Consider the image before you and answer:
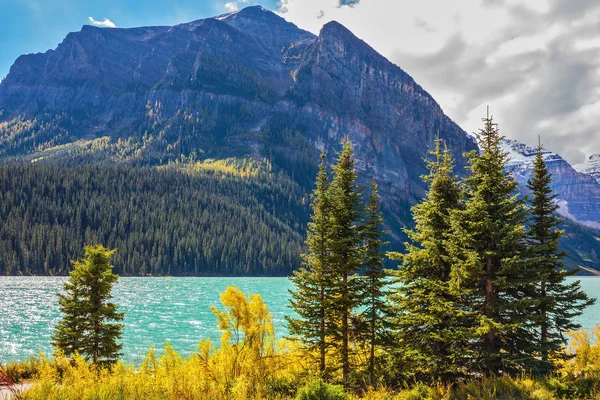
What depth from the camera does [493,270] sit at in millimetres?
18125

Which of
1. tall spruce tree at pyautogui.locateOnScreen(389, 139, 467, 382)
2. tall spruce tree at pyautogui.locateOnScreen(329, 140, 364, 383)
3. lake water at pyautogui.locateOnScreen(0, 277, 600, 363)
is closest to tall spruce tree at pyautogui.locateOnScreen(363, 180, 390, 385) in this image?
tall spruce tree at pyautogui.locateOnScreen(329, 140, 364, 383)

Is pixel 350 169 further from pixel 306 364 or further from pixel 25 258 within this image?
pixel 25 258

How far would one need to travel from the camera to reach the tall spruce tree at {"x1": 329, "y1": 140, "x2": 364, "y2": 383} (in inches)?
774

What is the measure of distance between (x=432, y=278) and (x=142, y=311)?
5973cm

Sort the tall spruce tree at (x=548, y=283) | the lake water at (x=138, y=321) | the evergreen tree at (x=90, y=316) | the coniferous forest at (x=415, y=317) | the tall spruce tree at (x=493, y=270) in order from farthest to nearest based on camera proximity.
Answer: the lake water at (x=138, y=321) → the evergreen tree at (x=90, y=316) → the tall spruce tree at (x=548, y=283) → the tall spruce tree at (x=493, y=270) → the coniferous forest at (x=415, y=317)

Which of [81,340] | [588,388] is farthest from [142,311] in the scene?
[588,388]

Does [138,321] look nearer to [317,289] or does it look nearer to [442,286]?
[317,289]

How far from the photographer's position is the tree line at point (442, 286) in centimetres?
1753

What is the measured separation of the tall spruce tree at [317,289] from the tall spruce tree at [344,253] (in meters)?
0.34

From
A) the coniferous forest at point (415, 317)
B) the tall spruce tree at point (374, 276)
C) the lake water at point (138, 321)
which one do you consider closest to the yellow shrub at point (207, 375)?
the coniferous forest at point (415, 317)

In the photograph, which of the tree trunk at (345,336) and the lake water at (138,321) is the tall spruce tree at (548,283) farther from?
the lake water at (138,321)

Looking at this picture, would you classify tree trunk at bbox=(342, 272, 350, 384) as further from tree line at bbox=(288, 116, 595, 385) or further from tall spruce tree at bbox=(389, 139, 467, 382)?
tall spruce tree at bbox=(389, 139, 467, 382)

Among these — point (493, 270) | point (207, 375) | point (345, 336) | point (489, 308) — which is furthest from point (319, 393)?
A: point (493, 270)

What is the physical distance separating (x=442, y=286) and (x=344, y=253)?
4.68 m
